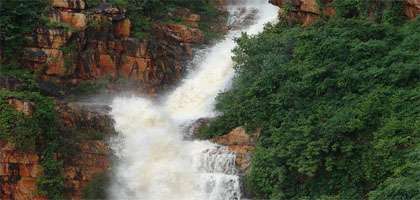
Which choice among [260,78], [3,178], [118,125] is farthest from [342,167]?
[3,178]

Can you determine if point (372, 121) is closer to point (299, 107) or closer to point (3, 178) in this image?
point (299, 107)

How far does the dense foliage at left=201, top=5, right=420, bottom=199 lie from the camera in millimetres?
17078

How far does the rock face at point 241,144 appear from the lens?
20.0m

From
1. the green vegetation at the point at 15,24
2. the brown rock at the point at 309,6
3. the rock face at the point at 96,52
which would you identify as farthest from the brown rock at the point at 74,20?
the brown rock at the point at 309,6

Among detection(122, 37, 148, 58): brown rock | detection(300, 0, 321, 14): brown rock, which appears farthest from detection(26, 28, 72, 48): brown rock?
detection(300, 0, 321, 14): brown rock

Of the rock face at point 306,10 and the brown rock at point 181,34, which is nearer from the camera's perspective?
the rock face at point 306,10

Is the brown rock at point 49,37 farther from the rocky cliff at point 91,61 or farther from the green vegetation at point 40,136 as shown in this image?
the green vegetation at point 40,136

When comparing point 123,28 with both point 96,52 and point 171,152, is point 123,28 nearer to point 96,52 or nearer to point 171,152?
point 96,52

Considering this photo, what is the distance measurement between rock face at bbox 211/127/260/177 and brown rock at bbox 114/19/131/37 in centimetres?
834

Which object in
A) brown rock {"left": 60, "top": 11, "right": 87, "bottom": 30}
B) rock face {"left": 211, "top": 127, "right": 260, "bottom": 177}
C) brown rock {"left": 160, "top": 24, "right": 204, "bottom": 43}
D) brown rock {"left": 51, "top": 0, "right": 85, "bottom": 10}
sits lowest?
rock face {"left": 211, "top": 127, "right": 260, "bottom": 177}

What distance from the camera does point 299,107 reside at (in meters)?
20.1

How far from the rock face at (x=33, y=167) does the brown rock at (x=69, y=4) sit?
665 cm

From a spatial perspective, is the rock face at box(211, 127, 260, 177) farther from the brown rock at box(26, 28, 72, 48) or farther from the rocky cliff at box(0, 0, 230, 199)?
the brown rock at box(26, 28, 72, 48)

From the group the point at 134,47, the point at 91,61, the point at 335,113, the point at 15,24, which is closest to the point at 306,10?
the point at 134,47
